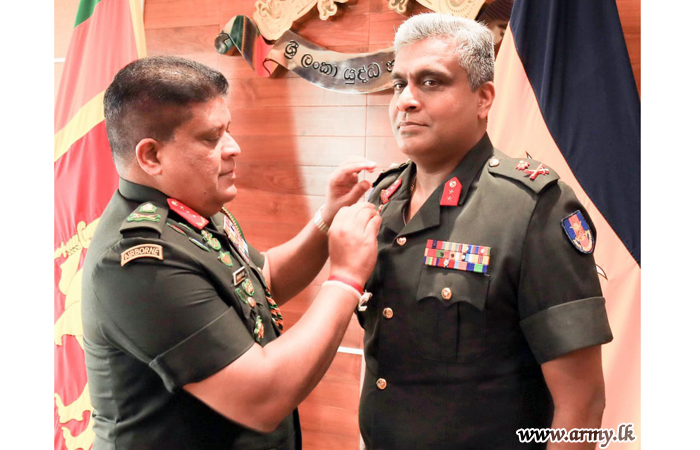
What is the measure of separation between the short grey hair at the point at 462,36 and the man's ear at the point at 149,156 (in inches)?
23.8

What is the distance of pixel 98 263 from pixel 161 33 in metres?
2.00

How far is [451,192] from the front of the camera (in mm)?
1391

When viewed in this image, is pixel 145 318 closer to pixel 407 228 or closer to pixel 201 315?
pixel 201 315

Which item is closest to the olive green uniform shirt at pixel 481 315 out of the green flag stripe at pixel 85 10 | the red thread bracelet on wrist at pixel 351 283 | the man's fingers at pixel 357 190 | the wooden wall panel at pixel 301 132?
the red thread bracelet on wrist at pixel 351 283

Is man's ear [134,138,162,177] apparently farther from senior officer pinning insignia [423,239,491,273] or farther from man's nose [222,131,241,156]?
senior officer pinning insignia [423,239,491,273]

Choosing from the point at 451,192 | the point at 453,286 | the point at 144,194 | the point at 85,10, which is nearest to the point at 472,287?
the point at 453,286

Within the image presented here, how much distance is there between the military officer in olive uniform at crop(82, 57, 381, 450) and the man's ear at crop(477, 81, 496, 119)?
349 mm

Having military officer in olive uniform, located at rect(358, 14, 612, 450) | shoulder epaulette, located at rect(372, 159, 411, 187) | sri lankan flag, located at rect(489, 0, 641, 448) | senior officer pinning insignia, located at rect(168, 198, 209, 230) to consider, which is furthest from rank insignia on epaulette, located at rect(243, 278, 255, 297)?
sri lankan flag, located at rect(489, 0, 641, 448)

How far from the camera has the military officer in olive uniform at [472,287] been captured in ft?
4.04

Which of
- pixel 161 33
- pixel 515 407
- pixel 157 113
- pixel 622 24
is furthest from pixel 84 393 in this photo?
pixel 622 24

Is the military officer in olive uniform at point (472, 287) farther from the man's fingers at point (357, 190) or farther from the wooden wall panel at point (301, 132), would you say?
the wooden wall panel at point (301, 132)

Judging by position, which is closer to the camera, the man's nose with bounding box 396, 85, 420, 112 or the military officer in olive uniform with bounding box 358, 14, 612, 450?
the military officer in olive uniform with bounding box 358, 14, 612, 450

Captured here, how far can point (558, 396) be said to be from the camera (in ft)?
4.06

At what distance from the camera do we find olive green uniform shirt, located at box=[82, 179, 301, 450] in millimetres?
1146
